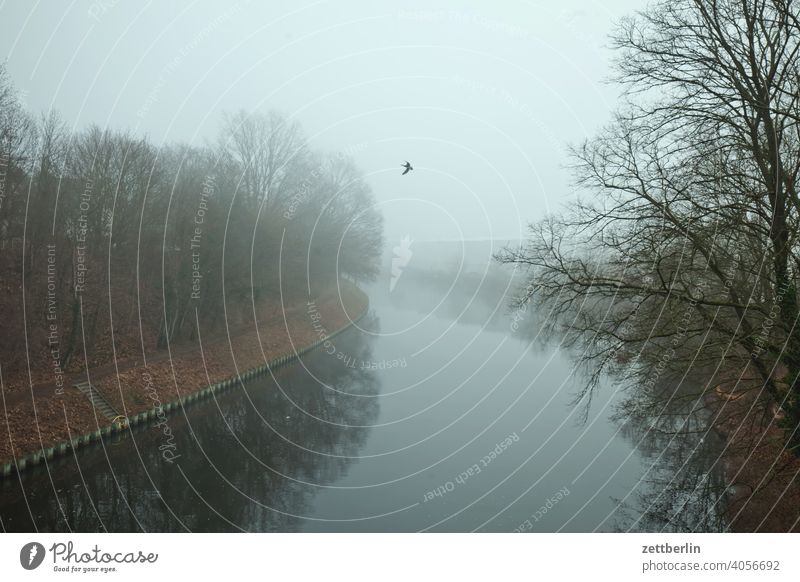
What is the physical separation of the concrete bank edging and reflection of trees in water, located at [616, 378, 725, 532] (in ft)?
49.5

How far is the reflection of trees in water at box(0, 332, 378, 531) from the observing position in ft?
39.4

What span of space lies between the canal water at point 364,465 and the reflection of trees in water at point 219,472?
0.06 metres

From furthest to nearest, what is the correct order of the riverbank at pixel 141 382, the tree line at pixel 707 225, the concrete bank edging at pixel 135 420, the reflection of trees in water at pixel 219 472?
the riverbank at pixel 141 382 < the concrete bank edging at pixel 135 420 < the reflection of trees in water at pixel 219 472 < the tree line at pixel 707 225

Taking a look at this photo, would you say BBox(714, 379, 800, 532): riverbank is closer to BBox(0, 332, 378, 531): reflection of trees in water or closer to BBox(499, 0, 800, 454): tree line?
BBox(499, 0, 800, 454): tree line

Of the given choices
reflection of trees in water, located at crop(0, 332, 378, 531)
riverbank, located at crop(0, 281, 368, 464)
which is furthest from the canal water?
riverbank, located at crop(0, 281, 368, 464)

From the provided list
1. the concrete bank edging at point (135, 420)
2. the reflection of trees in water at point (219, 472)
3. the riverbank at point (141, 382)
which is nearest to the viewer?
the reflection of trees in water at point (219, 472)

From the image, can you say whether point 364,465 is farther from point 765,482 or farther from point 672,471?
point 765,482

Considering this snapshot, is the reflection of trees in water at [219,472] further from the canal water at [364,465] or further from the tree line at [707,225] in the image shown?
the tree line at [707,225]

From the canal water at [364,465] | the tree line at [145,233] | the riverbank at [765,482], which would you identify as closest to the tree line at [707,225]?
the riverbank at [765,482]

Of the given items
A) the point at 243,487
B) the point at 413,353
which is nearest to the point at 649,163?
the point at 243,487

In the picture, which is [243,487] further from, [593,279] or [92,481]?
[593,279]

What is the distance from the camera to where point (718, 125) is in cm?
742

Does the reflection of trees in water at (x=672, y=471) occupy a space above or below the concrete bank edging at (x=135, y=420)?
above

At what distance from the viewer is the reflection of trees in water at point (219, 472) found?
1200 cm
